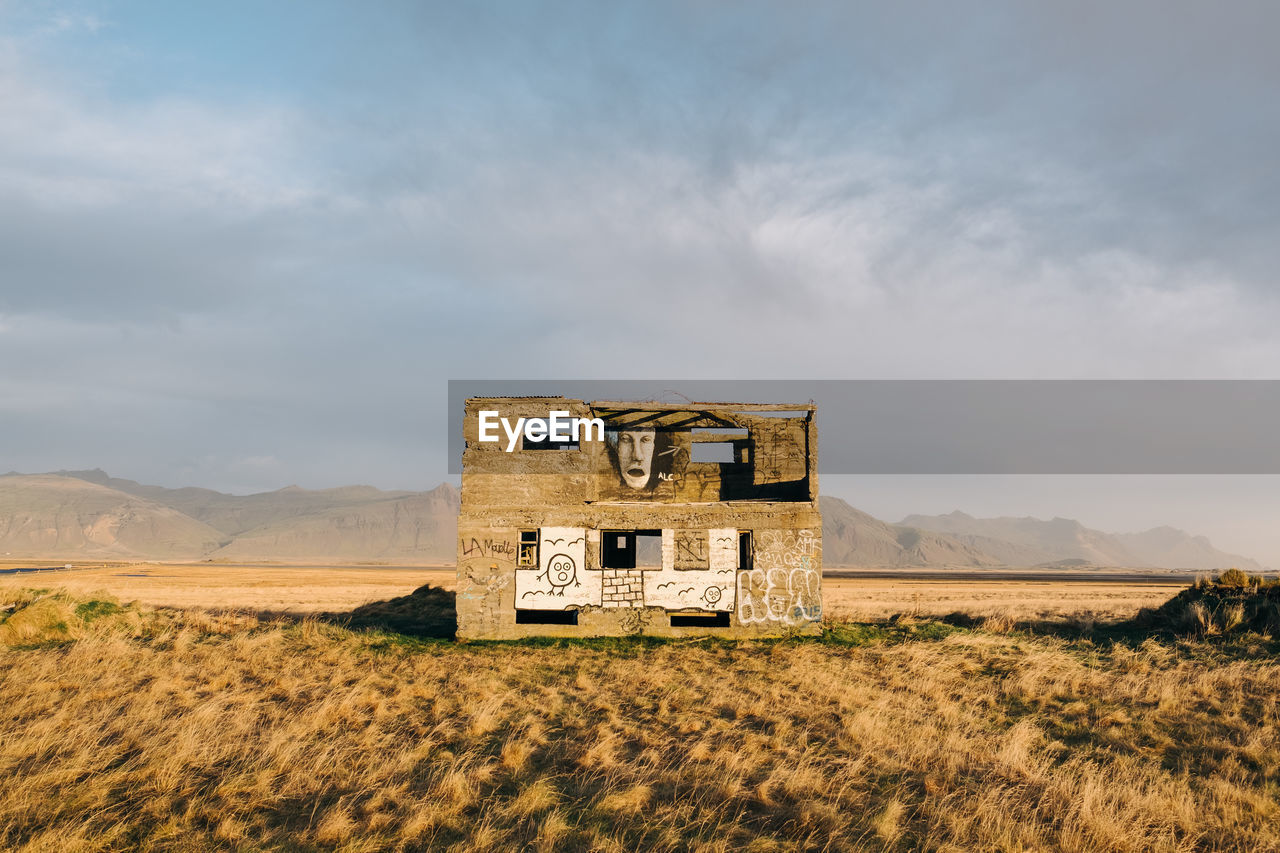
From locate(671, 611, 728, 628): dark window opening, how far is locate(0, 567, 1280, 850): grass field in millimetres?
2715

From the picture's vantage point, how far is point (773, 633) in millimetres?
21953

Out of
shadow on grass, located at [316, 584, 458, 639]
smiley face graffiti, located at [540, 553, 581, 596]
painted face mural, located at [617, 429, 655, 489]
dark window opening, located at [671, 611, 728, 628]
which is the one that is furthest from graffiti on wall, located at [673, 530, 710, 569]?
shadow on grass, located at [316, 584, 458, 639]

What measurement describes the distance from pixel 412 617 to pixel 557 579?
34.6 feet

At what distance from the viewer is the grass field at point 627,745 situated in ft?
26.6

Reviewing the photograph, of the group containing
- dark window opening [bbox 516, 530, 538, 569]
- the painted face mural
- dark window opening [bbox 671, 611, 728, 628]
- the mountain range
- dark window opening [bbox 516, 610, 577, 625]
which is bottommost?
the mountain range

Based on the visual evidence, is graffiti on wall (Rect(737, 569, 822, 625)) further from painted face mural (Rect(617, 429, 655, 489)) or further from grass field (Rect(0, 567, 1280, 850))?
painted face mural (Rect(617, 429, 655, 489))

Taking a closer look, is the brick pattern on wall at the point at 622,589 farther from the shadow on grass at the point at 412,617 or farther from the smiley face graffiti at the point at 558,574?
the shadow on grass at the point at 412,617

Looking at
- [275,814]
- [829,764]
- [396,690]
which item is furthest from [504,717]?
[829,764]

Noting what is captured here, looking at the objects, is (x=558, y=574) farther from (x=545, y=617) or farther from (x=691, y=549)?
(x=545, y=617)

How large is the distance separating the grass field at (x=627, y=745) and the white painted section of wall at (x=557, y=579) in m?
1.92

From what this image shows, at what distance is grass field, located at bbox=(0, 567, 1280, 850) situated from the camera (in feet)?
26.6

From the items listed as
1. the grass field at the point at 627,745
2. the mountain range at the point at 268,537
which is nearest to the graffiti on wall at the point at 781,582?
the grass field at the point at 627,745

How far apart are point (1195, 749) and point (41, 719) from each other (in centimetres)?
1935

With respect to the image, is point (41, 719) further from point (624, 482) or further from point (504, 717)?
point (624, 482)
